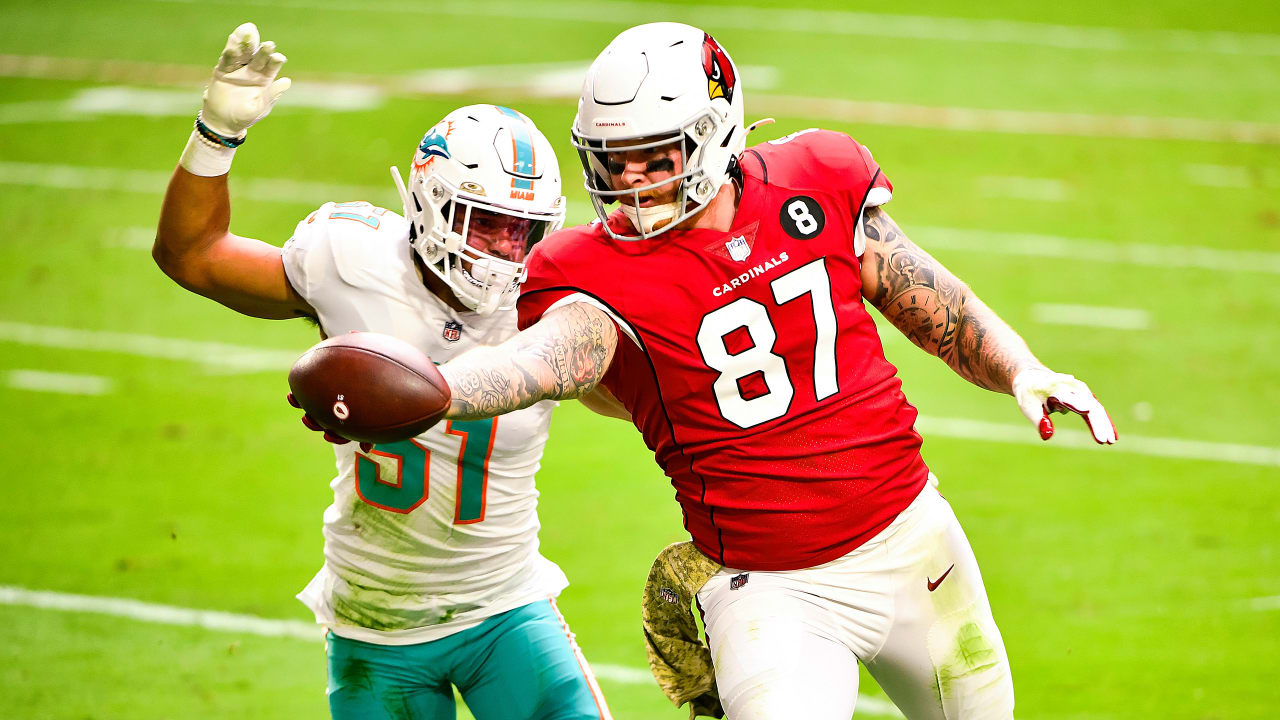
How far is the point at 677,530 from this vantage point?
691 cm

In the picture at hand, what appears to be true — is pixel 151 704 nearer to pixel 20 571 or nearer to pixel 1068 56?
pixel 20 571

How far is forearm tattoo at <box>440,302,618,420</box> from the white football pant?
70 cm

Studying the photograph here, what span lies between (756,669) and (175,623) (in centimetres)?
358

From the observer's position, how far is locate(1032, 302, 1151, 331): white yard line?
9.14m

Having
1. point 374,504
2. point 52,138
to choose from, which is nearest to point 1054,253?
point 374,504

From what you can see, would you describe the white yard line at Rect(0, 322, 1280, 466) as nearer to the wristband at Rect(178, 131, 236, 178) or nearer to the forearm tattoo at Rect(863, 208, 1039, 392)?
the forearm tattoo at Rect(863, 208, 1039, 392)

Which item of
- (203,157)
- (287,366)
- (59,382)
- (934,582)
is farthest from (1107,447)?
(59,382)

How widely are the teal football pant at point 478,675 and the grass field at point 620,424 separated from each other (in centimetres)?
161

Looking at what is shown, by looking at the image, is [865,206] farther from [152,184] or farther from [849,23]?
[849,23]

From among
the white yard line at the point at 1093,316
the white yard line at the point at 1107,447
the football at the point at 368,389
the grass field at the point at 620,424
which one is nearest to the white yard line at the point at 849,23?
the grass field at the point at 620,424

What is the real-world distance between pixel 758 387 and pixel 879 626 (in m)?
0.67

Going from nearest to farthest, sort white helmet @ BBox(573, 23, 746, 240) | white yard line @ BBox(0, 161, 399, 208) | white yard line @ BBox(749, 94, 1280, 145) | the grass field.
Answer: white helmet @ BBox(573, 23, 746, 240) → the grass field → white yard line @ BBox(0, 161, 399, 208) → white yard line @ BBox(749, 94, 1280, 145)

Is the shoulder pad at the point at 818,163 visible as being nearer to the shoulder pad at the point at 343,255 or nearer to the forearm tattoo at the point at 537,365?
the forearm tattoo at the point at 537,365

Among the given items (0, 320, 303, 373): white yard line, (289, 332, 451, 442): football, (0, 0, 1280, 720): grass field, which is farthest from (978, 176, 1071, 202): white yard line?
(289, 332, 451, 442): football
